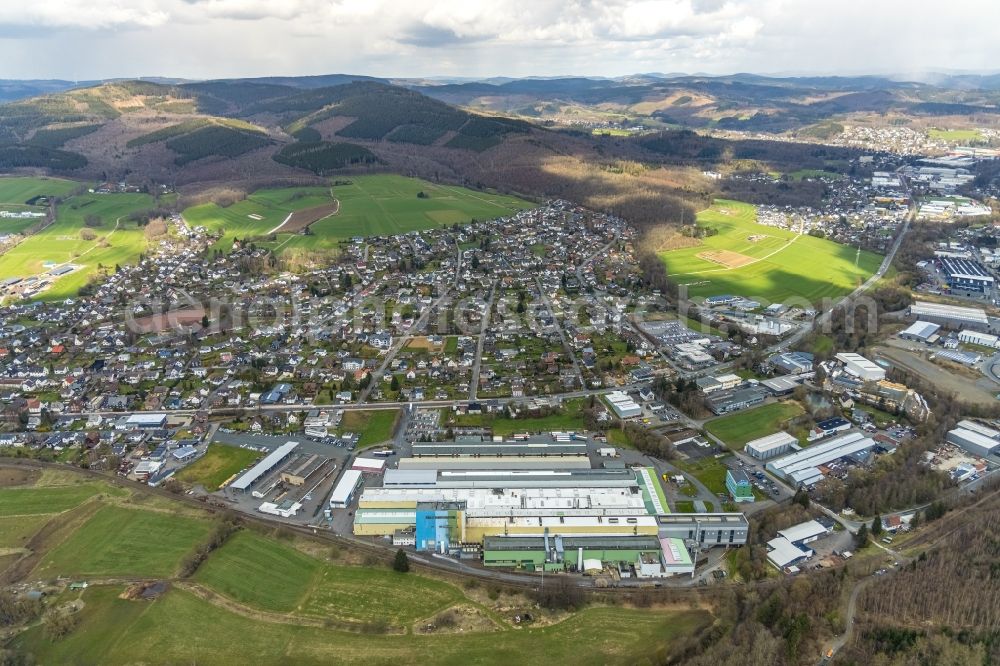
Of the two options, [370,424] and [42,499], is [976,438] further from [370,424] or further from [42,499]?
[42,499]

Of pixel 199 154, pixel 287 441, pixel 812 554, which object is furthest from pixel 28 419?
pixel 199 154

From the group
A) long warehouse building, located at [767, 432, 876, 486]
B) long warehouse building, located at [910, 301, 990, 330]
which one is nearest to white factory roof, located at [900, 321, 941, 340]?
long warehouse building, located at [910, 301, 990, 330]

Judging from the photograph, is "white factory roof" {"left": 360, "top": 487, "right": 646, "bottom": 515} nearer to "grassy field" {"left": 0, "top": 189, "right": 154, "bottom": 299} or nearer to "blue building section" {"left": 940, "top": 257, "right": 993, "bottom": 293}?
"blue building section" {"left": 940, "top": 257, "right": 993, "bottom": 293}

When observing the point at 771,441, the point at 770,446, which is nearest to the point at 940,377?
the point at 771,441

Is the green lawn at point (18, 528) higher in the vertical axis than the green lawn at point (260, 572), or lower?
higher

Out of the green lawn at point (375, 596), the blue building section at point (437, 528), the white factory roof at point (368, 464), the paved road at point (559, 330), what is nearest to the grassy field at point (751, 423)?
the paved road at point (559, 330)

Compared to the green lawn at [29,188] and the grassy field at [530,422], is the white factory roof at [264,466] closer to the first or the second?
the grassy field at [530,422]

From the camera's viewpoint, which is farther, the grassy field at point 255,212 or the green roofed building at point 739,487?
the grassy field at point 255,212
